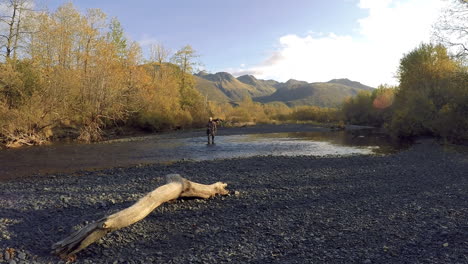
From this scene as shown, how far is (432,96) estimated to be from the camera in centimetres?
3120

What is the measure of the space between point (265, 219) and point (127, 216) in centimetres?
343

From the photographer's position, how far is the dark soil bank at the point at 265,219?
5.33 meters

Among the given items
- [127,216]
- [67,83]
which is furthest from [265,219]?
[67,83]

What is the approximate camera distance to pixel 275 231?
6488mm

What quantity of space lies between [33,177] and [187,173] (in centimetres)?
753

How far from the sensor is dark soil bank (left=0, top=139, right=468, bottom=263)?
533cm

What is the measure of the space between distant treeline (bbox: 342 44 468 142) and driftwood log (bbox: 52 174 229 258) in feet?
92.3

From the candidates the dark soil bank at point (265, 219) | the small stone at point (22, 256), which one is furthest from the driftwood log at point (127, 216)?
the small stone at point (22, 256)

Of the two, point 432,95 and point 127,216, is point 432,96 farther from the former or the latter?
point 127,216

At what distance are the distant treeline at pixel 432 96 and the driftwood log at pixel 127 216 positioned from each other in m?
28.1

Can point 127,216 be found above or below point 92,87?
A: below

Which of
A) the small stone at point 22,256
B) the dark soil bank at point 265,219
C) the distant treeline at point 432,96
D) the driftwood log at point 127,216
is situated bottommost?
the dark soil bank at point 265,219

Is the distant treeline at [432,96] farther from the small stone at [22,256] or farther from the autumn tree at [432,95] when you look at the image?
the small stone at [22,256]

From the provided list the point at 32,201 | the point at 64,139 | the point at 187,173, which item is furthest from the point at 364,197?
the point at 64,139
